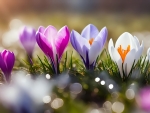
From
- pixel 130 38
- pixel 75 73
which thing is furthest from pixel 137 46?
pixel 75 73

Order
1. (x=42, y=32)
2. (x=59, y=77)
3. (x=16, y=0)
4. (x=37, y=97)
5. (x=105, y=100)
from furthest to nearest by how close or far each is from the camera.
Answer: (x=16, y=0), (x=42, y=32), (x=59, y=77), (x=105, y=100), (x=37, y=97)

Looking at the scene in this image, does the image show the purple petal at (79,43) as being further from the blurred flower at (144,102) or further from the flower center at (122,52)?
the blurred flower at (144,102)

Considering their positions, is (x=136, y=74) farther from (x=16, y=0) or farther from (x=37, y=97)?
(x=16, y=0)

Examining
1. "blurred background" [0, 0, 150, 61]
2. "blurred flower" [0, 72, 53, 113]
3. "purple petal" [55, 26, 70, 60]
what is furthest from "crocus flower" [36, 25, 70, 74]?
"blurred background" [0, 0, 150, 61]

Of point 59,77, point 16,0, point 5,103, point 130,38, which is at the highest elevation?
point 16,0

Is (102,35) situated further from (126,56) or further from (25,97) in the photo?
(25,97)

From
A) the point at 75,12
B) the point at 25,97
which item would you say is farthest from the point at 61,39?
the point at 75,12

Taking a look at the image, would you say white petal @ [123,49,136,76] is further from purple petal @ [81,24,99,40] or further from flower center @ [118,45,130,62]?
purple petal @ [81,24,99,40]
